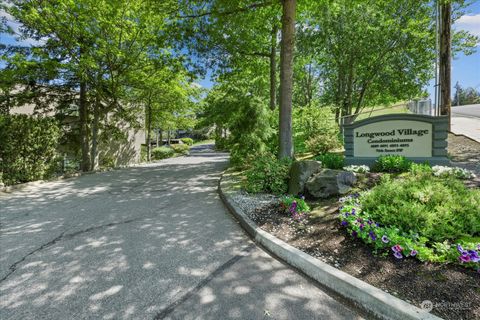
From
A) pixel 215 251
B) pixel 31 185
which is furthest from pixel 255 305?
pixel 31 185

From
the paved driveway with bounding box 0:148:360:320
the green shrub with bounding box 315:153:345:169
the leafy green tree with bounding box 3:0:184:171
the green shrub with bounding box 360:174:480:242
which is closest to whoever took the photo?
the paved driveway with bounding box 0:148:360:320

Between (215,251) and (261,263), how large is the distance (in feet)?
2.27

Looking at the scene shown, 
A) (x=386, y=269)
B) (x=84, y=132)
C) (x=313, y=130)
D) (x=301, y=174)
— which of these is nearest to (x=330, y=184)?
(x=301, y=174)

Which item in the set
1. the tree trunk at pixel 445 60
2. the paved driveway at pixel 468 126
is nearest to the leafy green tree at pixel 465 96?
the paved driveway at pixel 468 126

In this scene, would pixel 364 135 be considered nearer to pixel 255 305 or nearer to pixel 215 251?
pixel 215 251

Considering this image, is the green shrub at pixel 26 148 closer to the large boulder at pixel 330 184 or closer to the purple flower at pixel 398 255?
the large boulder at pixel 330 184

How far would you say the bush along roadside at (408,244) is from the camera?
2.54m

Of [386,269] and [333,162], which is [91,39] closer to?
[333,162]

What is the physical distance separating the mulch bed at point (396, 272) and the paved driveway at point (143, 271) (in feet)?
1.48

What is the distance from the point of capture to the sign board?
6.11 metres

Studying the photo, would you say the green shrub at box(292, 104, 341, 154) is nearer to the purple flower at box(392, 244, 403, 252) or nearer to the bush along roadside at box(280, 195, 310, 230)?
the bush along roadside at box(280, 195, 310, 230)

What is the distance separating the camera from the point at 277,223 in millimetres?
4094

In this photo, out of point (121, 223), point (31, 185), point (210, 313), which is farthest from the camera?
point (31, 185)

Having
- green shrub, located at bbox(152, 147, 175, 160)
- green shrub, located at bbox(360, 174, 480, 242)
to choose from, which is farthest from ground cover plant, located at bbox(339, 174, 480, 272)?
green shrub, located at bbox(152, 147, 175, 160)
